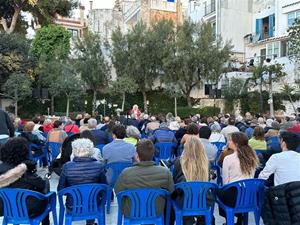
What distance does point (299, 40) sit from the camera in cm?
2170

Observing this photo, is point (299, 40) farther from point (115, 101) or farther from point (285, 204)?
point (285, 204)

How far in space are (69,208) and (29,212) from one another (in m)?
0.46

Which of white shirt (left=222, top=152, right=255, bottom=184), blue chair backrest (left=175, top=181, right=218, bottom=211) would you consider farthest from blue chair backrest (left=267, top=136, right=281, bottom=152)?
blue chair backrest (left=175, top=181, right=218, bottom=211)

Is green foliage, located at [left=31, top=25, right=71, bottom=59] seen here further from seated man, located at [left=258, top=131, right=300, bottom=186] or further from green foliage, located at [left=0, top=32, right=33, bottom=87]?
seated man, located at [left=258, top=131, right=300, bottom=186]

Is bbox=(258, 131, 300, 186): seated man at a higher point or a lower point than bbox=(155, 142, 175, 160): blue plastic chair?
higher

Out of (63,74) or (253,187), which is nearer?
(253,187)

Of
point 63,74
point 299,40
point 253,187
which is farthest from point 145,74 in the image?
point 253,187

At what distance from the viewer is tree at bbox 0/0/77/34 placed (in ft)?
106

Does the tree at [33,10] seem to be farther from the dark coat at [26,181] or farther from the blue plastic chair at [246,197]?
the blue plastic chair at [246,197]

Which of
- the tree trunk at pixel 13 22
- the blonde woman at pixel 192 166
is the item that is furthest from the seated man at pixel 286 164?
the tree trunk at pixel 13 22

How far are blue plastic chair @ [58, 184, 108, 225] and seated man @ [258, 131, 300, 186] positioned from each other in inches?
75.0

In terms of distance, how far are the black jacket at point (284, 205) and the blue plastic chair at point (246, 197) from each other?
0.37 metres

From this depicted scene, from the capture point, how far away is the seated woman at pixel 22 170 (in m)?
4.15

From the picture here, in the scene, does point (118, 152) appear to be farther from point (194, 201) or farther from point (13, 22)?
point (13, 22)
